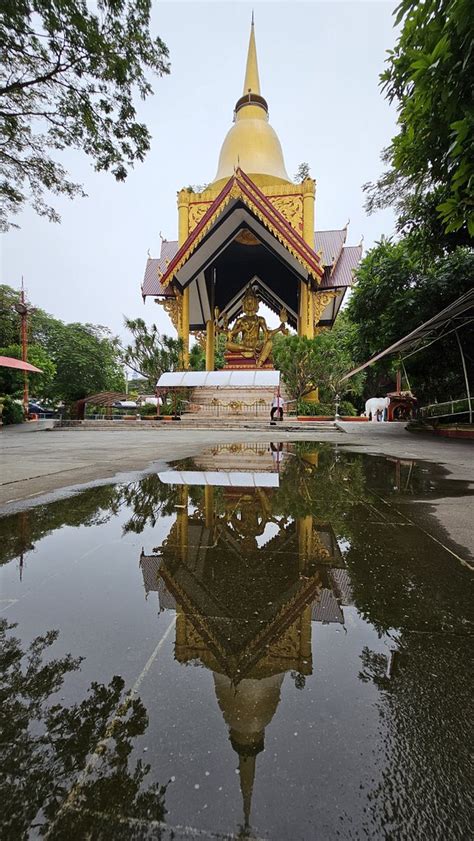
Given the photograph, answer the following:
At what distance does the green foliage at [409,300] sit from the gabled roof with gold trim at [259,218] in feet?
29.3

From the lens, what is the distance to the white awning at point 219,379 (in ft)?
64.0

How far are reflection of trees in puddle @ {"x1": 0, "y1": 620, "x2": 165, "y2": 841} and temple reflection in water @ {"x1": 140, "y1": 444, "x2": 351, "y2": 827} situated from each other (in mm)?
213

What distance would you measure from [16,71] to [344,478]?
8.26 m

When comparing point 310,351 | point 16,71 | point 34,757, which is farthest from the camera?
point 310,351

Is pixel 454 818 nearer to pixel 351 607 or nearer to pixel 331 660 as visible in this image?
pixel 331 660

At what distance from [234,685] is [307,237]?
2375 cm

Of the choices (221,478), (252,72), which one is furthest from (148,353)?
(252,72)

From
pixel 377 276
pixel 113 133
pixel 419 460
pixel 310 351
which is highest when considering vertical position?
pixel 113 133

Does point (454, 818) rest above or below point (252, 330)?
below

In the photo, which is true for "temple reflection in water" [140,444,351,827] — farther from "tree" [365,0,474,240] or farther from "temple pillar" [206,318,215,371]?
"temple pillar" [206,318,215,371]

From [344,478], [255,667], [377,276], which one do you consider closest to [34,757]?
[255,667]

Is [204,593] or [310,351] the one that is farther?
[310,351]

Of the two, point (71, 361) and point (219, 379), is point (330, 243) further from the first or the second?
point (71, 361)

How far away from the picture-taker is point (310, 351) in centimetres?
1758
